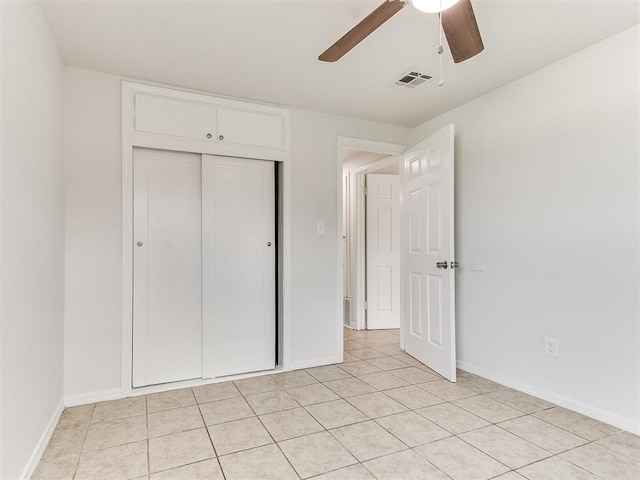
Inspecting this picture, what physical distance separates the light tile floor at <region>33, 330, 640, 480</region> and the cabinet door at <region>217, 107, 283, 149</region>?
194cm

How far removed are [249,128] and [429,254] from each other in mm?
1850

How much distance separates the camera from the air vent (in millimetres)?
2582

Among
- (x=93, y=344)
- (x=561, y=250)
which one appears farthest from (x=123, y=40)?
(x=561, y=250)

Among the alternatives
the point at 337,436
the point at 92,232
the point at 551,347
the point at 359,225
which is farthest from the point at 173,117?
the point at 551,347

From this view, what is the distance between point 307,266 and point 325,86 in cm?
148

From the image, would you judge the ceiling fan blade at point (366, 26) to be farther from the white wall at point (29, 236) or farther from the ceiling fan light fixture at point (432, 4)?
the white wall at point (29, 236)

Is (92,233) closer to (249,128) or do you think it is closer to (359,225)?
(249,128)

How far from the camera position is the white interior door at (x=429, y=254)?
286 cm

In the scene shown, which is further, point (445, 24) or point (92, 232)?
point (92, 232)

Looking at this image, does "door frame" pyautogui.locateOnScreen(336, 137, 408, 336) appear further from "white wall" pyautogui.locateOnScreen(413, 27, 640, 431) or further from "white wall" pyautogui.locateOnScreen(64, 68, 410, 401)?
"white wall" pyautogui.locateOnScreen(64, 68, 410, 401)

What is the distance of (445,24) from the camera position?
1523mm

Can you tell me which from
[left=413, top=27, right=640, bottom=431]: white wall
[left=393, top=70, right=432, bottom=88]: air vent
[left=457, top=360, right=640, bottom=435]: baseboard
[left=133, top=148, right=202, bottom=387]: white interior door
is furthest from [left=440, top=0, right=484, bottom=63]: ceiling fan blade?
[left=457, top=360, right=640, bottom=435]: baseboard

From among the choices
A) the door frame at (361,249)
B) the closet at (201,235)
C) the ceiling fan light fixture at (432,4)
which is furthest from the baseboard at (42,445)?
the door frame at (361,249)

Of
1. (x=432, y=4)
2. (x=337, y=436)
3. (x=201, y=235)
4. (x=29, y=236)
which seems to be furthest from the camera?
(x=201, y=235)
